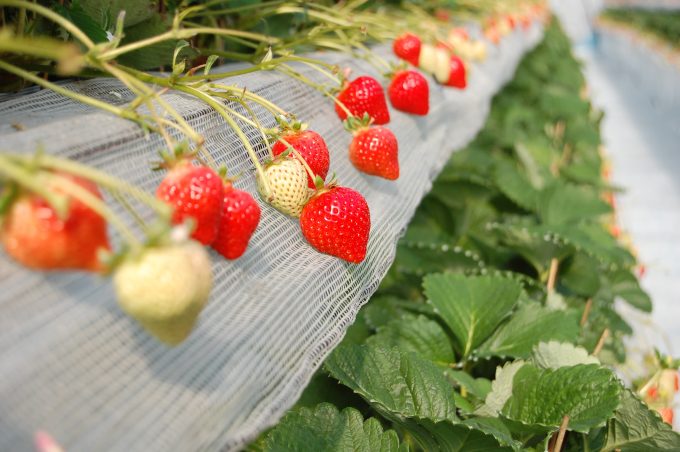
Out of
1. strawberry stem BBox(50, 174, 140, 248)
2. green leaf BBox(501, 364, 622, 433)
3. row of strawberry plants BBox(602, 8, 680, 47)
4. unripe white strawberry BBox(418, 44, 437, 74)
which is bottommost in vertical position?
row of strawberry plants BBox(602, 8, 680, 47)

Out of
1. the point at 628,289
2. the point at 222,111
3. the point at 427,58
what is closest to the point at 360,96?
the point at 222,111

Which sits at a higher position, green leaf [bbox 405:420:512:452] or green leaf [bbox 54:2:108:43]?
green leaf [bbox 54:2:108:43]

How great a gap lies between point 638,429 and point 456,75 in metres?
0.90

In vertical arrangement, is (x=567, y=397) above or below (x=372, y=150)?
below

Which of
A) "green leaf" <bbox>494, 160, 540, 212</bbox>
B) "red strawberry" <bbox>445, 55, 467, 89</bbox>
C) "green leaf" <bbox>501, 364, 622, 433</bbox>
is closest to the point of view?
"green leaf" <bbox>501, 364, 622, 433</bbox>

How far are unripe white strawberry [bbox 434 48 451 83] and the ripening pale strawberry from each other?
0.66 meters

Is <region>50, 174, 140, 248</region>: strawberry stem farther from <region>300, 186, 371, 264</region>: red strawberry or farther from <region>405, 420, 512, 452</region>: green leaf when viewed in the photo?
<region>405, 420, 512, 452</region>: green leaf

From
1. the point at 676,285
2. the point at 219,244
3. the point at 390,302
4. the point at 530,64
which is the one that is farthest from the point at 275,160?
the point at 530,64

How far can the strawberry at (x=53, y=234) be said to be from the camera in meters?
0.38

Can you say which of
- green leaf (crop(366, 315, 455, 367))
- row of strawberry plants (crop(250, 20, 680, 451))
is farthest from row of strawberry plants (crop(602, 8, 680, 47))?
green leaf (crop(366, 315, 455, 367))

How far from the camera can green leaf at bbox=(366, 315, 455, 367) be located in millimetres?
1093

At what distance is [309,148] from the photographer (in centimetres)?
70

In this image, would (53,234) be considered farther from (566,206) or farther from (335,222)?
(566,206)

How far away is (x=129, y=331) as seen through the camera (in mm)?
443
